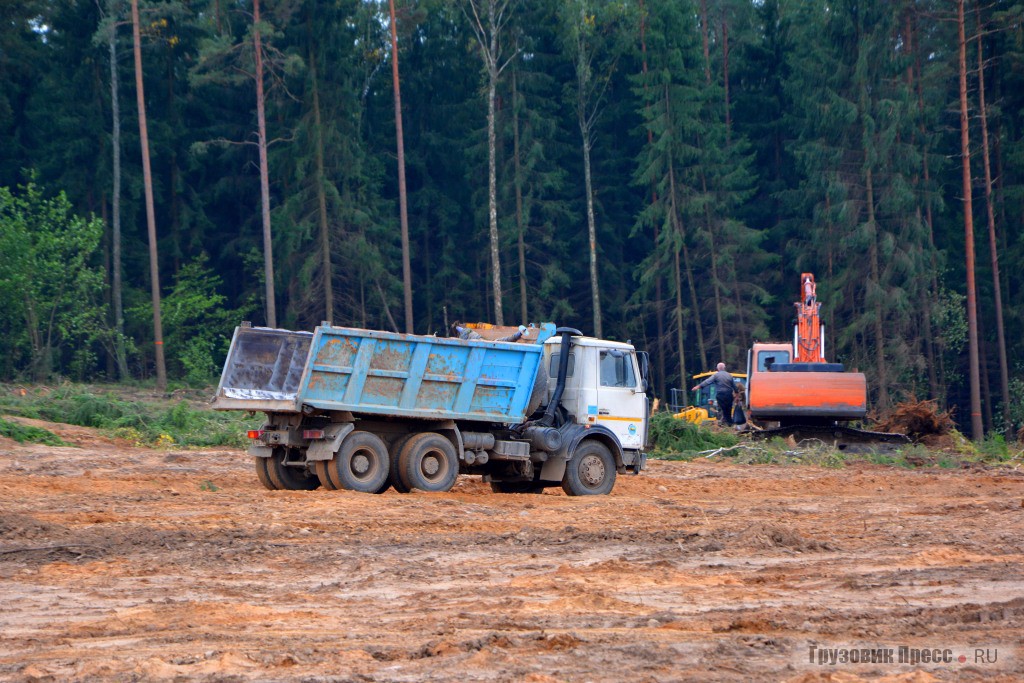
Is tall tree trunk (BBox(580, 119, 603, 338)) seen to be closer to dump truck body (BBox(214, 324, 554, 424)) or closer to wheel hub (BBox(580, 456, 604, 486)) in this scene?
wheel hub (BBox(580, 456, 604, 486))

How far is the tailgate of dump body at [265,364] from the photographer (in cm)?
1634

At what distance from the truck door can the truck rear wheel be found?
4.39m

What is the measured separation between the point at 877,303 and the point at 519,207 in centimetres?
1522

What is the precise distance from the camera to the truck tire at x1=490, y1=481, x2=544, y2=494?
61.1ft

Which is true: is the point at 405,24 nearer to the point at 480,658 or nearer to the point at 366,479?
Answer: the point at 366,479

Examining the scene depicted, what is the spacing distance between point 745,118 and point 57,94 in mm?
30798

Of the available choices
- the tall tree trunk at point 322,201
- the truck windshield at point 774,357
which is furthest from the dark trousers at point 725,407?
the tall tree trunk at point 322,201

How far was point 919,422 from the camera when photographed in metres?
29.2

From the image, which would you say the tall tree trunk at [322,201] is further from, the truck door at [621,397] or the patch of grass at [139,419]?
the truck door at [621,397]

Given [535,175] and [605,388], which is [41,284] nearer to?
[535,175]

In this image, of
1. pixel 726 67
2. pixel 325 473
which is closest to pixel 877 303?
pixel 726 67

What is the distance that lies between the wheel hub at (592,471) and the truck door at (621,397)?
51 centimetres

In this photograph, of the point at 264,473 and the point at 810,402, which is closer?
the point at 264,473

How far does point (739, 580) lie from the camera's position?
1048 cm
